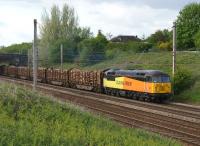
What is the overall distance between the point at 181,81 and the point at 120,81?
18.3 feet

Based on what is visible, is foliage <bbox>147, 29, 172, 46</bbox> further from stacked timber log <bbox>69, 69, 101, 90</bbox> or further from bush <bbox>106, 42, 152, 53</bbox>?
A: stacked timber log <bbox>69, 69, 101, 90</bbox>

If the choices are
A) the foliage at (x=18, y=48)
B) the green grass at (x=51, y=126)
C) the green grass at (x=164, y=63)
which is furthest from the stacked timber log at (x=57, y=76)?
the foliage at (x=18, y=48)

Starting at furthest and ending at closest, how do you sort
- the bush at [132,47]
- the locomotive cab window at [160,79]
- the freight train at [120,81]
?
the bush at [132,47]
the freight train at [120,81]
the locomotive cab window at [160,79]

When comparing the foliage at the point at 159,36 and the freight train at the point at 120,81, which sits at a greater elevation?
the foliage at the point at 159,36

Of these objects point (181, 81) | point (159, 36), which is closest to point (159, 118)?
point (181, 81)

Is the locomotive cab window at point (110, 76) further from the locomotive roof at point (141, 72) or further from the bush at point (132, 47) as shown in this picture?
the bush at point (132, 47)

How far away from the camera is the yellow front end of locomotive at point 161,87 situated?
39531 mm

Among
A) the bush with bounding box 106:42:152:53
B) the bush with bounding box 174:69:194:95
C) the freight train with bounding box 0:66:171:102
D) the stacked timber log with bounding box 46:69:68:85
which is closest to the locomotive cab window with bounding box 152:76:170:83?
the freight train with bounding box 0:66:171:102

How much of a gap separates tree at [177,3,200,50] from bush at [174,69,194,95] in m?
46.8

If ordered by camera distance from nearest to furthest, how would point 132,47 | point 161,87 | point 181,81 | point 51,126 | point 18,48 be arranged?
point 51,126 → point 161,87 → point 181,81 → point 132,47 → point 18,48

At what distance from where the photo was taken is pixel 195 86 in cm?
4472

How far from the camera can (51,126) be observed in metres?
16.5

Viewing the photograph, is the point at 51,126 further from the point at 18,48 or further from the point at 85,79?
the point at 18,48

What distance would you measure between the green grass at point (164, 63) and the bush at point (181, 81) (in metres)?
0.46
